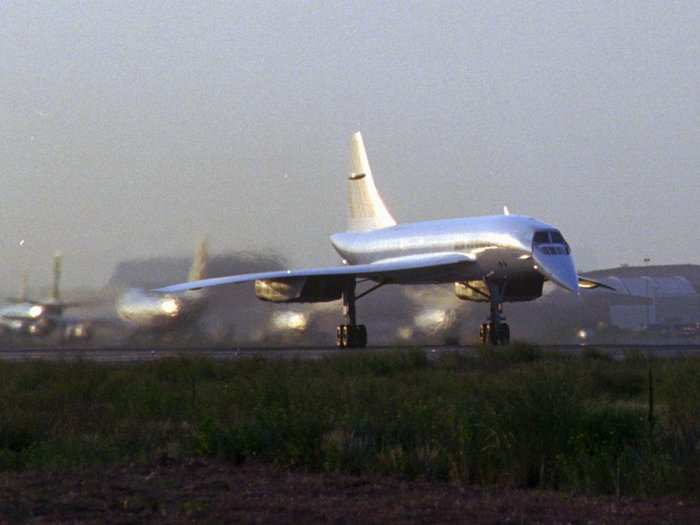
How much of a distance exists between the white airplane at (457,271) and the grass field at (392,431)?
1804cm

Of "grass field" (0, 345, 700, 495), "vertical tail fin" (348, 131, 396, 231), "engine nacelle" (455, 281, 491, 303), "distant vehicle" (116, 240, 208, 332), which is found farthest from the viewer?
"vertical tail fin" (348, 131, 396, 231)

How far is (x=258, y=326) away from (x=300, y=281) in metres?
2.09

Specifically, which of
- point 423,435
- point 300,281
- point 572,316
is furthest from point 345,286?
point 423,435

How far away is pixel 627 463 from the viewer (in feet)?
34.9

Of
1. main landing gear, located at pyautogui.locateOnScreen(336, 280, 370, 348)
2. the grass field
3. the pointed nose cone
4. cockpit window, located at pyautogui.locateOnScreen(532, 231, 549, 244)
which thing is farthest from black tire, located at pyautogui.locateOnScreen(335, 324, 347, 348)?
the grass field

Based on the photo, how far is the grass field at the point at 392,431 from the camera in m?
10.8

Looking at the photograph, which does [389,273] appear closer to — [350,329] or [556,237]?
[350,329]

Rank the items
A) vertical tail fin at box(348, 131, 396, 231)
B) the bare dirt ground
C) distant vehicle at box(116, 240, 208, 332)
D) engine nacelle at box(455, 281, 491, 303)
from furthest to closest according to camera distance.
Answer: vertical tail fin at box(348, 131, 396, 231)
engine nacelle at box(455, 281, 491, 303)
distant vehicle at box(116, 240, 208, 332)
the bare dirt ground

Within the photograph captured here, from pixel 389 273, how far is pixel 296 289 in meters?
2.67

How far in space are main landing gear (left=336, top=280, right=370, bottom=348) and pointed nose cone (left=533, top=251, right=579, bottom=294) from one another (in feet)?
17.4

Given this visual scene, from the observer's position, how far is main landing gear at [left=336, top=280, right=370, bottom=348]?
38625mm

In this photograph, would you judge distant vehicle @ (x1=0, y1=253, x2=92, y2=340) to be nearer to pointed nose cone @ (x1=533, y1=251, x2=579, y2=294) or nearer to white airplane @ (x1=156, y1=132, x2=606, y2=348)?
white airplane @ (x1=156, y1=132, x2=606, y2=348)

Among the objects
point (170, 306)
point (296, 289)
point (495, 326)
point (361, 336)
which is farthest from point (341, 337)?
point (170, 306)

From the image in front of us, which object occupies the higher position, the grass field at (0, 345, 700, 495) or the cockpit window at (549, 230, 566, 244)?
the cockpit window at (549, 230, 566, 244)
